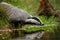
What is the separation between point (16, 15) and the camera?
6.87 metres

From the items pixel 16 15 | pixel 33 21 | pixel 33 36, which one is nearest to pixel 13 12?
pixel 16 15

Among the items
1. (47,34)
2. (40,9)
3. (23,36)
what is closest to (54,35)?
(47,34)

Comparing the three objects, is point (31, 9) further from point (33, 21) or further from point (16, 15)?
point (16, 15)

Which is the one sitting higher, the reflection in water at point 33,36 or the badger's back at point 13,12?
the badger's back at point 13,12

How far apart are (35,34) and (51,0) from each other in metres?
1.33

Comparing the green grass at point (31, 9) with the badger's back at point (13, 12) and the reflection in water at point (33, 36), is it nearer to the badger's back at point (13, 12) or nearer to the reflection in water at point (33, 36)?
the badger's back at point (13, 12)

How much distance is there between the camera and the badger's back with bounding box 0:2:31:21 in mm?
6867

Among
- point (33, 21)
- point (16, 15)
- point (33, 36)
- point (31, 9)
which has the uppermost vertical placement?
point (31, 9)

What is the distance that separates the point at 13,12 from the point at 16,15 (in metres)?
0.12

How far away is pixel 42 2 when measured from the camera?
728cm

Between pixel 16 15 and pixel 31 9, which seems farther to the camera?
pixel 31 9

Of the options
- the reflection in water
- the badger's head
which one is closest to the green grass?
the badger's head

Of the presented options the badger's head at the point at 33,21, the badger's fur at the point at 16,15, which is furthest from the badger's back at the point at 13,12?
the badger's head at the point at 33,21

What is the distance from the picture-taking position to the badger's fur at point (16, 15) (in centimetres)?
686
